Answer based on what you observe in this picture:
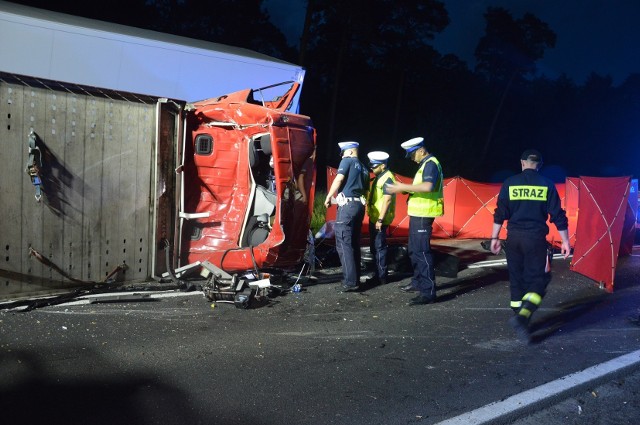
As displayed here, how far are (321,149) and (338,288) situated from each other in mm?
21432

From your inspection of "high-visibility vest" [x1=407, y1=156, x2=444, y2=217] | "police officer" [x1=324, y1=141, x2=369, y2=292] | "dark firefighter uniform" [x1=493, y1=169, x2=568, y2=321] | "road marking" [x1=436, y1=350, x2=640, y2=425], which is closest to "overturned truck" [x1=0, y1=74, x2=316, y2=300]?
"police officer" [x1=324, y1=141, x2=369, y2=292]

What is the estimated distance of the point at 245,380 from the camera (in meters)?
3.93

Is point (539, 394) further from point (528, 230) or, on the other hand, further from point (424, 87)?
point (424, 87)

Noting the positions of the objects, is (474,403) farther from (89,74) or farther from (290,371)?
(89,74)

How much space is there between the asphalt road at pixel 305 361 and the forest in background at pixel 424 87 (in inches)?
563

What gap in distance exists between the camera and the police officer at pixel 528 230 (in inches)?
194

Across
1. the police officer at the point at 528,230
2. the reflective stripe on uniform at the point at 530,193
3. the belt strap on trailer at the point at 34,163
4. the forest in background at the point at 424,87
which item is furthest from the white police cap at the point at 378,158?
the forest in background at the point at 424,87

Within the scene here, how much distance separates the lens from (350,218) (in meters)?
6.76

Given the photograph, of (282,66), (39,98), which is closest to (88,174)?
(39,98)

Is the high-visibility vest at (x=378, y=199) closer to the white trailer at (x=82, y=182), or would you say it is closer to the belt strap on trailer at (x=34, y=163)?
the white trailer at (x=82, y=182)

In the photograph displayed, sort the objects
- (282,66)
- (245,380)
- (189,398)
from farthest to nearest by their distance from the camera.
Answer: (282,66), (245,380), (189,398)

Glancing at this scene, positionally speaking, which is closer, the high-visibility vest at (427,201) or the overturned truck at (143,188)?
the overturned truck at (143,188)

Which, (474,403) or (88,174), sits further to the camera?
(88,174)

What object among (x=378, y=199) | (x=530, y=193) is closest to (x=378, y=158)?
(x=378, y=199)
